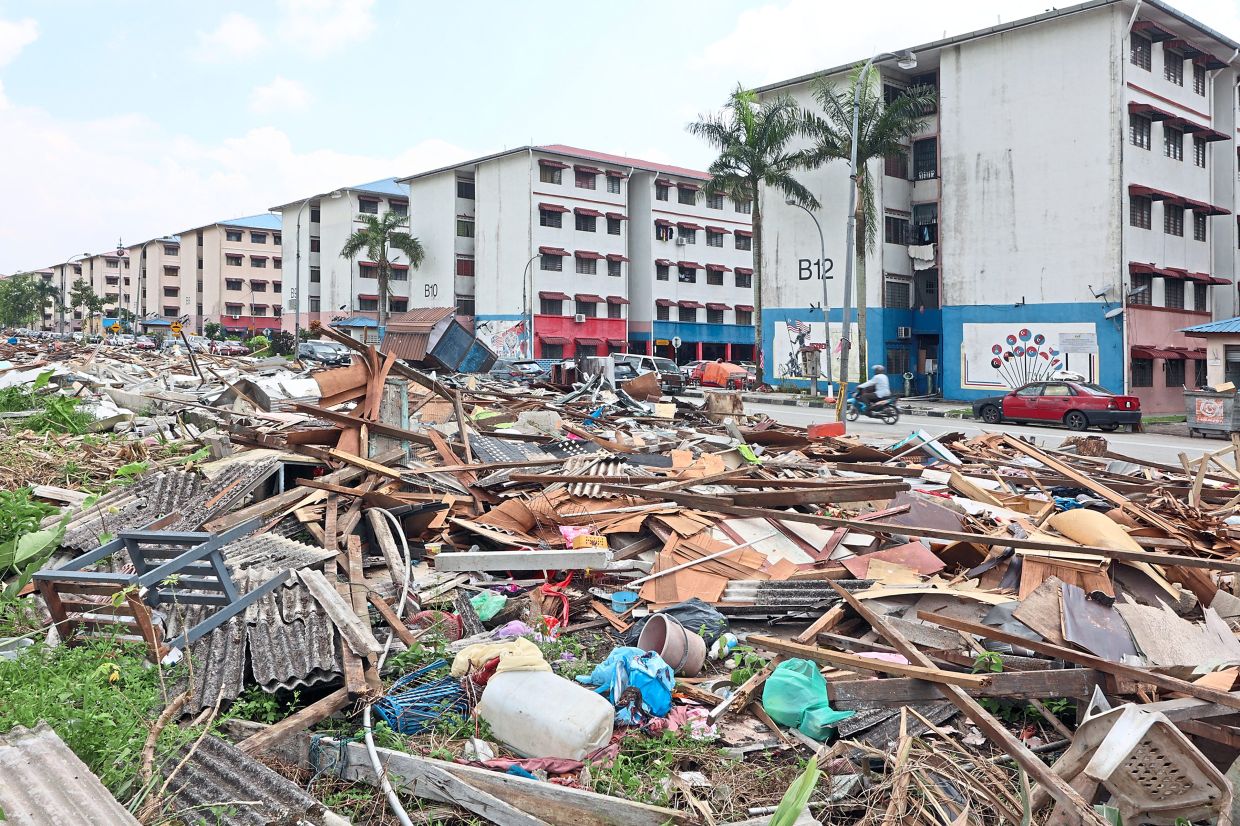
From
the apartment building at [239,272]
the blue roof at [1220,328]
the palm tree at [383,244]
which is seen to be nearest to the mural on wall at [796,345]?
the blue roof at [1220,328]

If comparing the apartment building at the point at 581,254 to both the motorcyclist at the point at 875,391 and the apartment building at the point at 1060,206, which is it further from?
the motorcyclist at the point at 875,391

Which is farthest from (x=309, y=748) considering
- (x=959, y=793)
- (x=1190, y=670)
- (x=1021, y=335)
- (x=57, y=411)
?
(x=1021, y=335)

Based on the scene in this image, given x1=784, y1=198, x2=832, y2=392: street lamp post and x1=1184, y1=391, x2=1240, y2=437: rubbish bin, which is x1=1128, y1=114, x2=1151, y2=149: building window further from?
x1=1184, y1=391, x2=1240, y2=437: rubbish bin

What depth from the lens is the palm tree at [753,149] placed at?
39.3 metres

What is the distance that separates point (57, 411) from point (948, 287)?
31.9 meters

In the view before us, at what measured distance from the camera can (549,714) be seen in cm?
470

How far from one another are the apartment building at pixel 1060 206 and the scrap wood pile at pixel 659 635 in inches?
1021

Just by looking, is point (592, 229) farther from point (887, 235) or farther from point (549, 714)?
point (549, 714)

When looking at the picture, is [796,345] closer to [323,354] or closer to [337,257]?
[323,354]

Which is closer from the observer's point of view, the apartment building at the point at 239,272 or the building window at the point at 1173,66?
the building window at the point at 1173,66

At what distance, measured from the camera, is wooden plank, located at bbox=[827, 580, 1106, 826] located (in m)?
3.83

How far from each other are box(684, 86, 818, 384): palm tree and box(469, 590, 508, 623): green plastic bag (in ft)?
115

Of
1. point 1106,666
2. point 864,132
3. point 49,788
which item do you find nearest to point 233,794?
point 49,788

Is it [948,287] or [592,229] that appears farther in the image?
[592,229]
